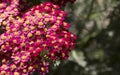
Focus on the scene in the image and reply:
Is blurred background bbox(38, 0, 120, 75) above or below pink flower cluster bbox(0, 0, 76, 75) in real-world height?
above

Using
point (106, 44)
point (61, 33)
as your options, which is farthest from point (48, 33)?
A: point (106, 44)

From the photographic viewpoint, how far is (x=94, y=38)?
6777 millimetres

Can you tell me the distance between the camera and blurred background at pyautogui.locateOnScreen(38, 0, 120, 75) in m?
6.10

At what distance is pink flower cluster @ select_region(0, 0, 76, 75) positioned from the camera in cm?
398

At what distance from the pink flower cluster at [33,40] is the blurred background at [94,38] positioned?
1.53m

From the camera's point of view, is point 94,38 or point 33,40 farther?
point 94,38

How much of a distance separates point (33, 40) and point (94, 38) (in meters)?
2.82

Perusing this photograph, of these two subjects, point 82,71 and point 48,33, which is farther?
point 82,71

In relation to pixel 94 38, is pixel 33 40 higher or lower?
lower

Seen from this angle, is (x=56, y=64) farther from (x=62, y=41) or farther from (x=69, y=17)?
(x=69, y=17)

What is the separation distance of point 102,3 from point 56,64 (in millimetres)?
2175

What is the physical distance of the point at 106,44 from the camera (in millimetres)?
6855

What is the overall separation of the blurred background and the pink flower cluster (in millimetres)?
1534

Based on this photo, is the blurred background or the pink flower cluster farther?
the blurred background
